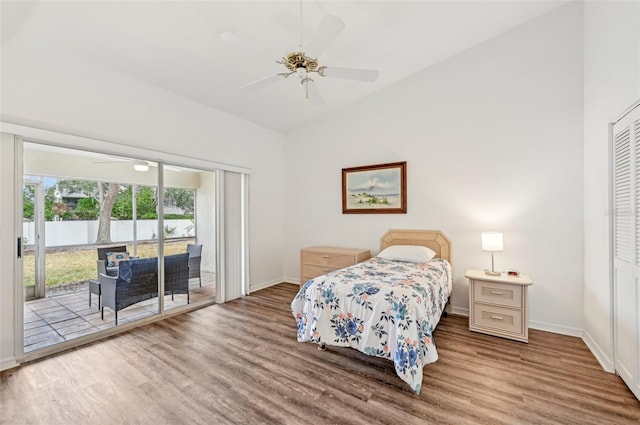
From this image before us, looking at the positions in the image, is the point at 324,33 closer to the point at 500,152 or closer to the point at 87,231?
the point at 500,152

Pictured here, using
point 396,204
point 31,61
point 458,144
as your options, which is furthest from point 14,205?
point 458,144

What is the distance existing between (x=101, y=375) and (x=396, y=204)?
12.5 ft

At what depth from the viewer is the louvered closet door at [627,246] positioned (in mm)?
1987

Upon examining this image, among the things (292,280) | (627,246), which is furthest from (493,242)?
(292,280)

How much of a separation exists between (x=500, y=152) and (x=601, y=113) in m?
0.98

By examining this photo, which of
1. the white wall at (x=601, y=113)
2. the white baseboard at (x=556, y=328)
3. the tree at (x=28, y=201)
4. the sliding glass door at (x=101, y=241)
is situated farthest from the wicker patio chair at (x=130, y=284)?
the white wall at (x=601, y=113)

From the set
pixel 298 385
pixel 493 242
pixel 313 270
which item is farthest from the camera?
pixel 313 270

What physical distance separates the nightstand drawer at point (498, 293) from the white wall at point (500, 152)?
56cm

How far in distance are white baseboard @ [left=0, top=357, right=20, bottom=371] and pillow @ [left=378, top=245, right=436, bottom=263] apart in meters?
3.86

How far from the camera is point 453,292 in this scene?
3742 mm

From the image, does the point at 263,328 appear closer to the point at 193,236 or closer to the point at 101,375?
the point at 101,375

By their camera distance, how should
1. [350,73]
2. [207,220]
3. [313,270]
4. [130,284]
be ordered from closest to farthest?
[350,73], [130,284], [207,220], [313,270]

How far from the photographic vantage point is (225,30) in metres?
2.74

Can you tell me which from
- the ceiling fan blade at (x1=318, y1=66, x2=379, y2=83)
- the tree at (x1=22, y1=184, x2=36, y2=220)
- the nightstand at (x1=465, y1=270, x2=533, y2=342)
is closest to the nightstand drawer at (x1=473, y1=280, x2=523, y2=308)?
the nightstand at (x1=465, y1=270, x2=533, y2=342)
